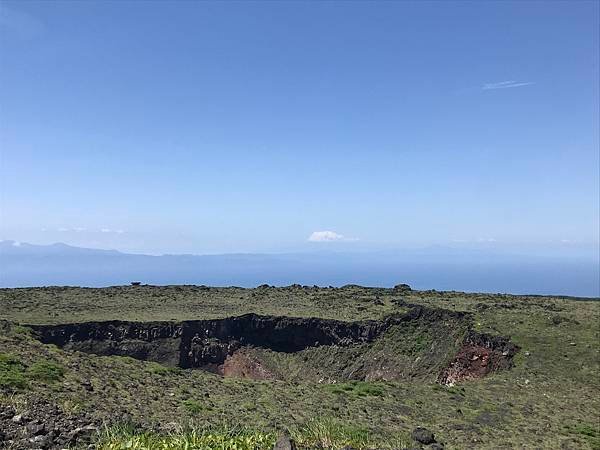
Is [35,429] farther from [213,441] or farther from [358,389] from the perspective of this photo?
[358,389]

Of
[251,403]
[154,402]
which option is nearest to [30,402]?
[154,402]

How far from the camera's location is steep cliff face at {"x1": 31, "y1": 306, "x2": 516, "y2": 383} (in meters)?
35.5

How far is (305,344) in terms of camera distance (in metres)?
42.6

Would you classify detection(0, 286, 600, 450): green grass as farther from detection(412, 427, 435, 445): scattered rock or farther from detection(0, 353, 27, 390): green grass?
detection(412, 427, 435, 445): scattered rock

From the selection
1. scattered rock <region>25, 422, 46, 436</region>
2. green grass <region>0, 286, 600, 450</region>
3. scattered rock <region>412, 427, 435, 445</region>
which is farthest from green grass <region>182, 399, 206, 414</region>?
scattered rock <region>412, 427, 435, 445</region>

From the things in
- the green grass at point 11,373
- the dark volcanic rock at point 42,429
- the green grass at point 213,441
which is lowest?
the green grass at point 11,373

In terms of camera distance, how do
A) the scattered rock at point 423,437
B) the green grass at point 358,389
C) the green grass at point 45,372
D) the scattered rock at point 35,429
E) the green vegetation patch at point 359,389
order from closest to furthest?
the scattered rock at point 35,429
the scattered rock at point 423,437
the green grass at point 358,389
the green grass at point 45,372
the green vegetation patch at point 359,389

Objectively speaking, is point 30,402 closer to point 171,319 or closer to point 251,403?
point 251,403

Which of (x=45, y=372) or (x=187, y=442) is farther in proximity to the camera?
(x=45, y=372)

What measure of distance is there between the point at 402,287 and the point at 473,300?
11803 millimetres

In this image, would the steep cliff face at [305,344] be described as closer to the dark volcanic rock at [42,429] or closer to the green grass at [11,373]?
the green grass at [11,373]

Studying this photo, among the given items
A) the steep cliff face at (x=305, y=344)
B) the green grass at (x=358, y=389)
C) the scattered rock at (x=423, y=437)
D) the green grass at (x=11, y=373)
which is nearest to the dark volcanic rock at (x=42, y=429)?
the green grass at (x=358, y=389)

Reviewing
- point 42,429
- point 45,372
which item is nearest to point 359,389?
point 45,372

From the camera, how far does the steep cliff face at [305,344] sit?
3547cm
